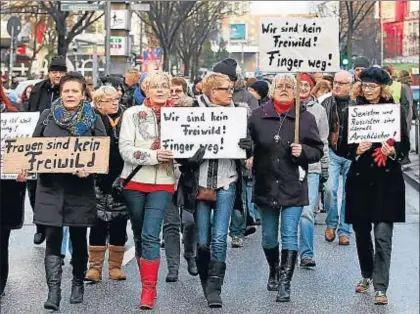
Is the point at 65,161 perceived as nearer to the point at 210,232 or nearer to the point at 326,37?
the point at 210,232

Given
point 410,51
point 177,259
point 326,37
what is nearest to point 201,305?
point 177,259

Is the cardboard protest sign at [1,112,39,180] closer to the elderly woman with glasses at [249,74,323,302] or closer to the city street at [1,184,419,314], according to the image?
the city street at [1,184,419,314]

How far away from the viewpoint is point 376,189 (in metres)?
7.79

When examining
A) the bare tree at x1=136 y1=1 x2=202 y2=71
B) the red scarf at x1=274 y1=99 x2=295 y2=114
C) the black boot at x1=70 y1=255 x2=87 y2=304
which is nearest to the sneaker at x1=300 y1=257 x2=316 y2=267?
the red scarf at x1=274 y1=99 x2=295 y2=114

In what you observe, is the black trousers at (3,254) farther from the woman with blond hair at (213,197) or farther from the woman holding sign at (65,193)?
the woman with blond hair at (213,197)

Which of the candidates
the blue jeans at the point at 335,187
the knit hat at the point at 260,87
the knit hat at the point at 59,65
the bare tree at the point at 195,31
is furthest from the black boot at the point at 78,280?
the bare tree at the point at 195,31

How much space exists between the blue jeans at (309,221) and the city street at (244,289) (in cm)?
21

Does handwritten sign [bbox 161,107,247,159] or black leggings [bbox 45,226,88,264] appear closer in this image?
black leggings [bbox 45,226,88,264]

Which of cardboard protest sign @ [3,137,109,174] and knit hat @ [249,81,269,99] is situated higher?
knit hat @ [249,81,269,99]

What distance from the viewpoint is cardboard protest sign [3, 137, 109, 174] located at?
291 inches

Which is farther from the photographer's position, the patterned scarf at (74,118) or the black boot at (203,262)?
the black boot at (203,262)

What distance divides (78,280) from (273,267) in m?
1.58

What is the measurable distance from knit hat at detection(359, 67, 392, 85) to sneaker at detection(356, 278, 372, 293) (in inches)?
62.5

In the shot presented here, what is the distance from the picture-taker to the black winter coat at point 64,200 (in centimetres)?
737
